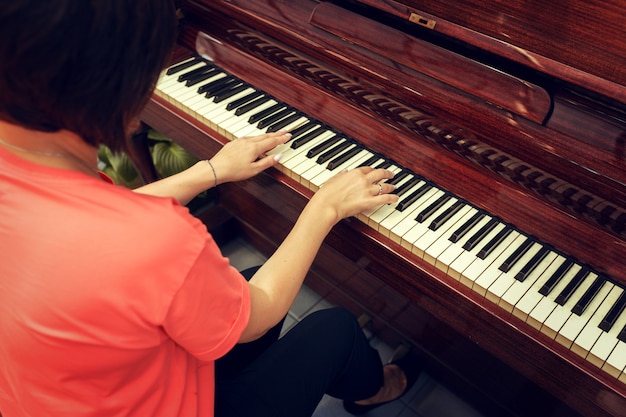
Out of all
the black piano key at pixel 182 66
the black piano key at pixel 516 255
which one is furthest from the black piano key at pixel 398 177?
the black piano key at pixel 182 66

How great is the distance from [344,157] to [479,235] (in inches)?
15.8

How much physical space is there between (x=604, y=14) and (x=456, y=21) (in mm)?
313

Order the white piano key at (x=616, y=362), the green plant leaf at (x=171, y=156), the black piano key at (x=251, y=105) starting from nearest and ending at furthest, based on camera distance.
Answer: the white piano key at (x=616, y=362) < the black piano key at (x=251, y=105) < the green plant leaf at (x=171, y=156)

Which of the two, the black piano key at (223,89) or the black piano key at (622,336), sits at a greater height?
the black piano key at (223,89)

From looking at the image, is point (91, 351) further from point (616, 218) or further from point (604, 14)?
point (604, 14)

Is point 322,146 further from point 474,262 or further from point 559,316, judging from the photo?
point 559,316

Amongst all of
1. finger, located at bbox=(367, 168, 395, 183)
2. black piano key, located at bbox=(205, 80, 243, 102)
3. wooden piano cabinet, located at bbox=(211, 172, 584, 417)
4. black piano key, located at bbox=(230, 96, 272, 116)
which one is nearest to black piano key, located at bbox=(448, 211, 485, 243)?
wooden piano cabinet, located at bbox=(211, 172, 584, 417)

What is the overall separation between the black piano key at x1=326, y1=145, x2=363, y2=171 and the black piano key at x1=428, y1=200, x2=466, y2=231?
293 mm

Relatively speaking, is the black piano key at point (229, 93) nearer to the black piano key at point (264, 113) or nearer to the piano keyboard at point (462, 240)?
the piano keyboard at point (462, 240)

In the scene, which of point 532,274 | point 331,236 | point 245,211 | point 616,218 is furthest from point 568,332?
point 245,211

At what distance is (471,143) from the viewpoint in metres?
1.21

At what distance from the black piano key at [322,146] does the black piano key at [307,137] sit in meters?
0.03

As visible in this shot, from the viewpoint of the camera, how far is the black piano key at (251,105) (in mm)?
1486

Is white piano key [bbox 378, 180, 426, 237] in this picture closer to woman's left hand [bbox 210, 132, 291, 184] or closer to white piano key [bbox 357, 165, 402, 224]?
white piano key [bbox 357, 165, 402, 224]
